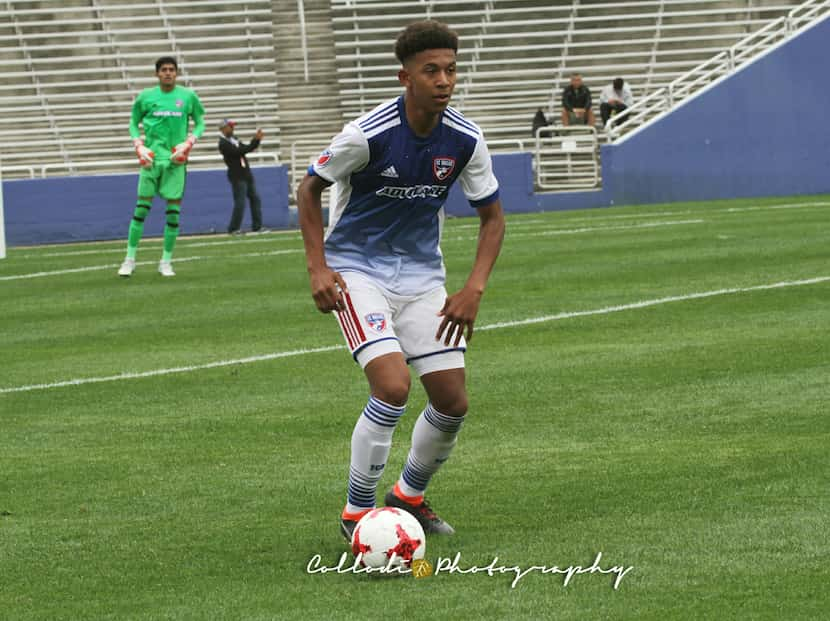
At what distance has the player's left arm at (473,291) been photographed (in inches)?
237

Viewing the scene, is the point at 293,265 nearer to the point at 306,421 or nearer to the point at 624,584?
the point at 306,421

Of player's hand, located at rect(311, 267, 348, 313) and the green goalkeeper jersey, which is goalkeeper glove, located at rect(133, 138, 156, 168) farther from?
player's hand, located at rect(311, 267, 348, 313)

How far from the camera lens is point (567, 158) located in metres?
31.1

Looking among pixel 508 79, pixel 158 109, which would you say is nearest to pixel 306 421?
pixel 158 109

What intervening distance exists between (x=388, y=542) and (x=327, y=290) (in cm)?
98

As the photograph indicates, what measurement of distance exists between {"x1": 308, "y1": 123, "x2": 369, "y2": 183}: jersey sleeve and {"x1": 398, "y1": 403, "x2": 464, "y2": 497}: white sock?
3.12 feet

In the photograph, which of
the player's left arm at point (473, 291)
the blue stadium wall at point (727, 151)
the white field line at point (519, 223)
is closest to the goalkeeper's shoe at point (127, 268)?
the white field line at point (519, 223)

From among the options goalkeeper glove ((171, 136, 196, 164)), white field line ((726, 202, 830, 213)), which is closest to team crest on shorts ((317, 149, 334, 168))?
goalkeeper glove ((171, 136, 196, 164))

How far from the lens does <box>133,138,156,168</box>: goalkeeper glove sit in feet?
56.4

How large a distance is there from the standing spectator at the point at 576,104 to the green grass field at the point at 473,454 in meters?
15.3

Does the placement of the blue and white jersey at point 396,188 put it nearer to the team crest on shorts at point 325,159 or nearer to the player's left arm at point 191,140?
the team crest on shorts at point 325,159

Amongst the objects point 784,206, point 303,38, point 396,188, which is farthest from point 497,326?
point 303,38

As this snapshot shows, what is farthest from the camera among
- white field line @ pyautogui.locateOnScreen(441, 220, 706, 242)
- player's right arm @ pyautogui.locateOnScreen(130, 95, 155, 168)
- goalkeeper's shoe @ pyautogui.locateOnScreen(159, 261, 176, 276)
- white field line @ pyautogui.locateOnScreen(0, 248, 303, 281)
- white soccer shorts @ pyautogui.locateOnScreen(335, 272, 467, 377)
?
white field line @ pyautogui.locateOnScreen(441, 220, 706, 242)

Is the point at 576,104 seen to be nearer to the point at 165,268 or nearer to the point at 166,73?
the point at 165,268
